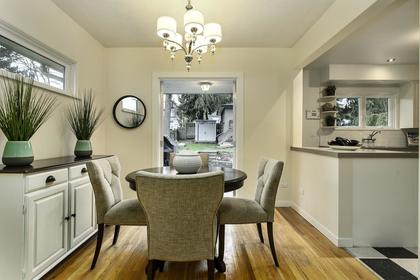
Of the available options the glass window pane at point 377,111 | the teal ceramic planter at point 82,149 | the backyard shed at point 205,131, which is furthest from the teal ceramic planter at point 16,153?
the glass window pane at point 377,111

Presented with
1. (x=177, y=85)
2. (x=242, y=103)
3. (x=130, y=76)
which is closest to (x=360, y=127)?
(x=242, y=103)

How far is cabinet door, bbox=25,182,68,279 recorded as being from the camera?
5.70ft

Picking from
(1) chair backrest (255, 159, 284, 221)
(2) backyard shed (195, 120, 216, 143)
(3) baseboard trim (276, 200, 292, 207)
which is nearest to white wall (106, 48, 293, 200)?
(3) baseboard trim (276, 200, 292, 207)

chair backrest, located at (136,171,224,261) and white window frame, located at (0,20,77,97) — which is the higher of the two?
white window frame, located at (0,20,77,97)

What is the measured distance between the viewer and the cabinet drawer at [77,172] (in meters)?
2.24

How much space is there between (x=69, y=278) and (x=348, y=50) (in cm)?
A: 406

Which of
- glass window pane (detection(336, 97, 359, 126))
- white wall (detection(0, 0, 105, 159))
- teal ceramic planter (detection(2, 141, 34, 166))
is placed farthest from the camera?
glass window pane (detection(336, 97, 359, 126))

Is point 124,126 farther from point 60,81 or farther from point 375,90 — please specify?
point 375,90

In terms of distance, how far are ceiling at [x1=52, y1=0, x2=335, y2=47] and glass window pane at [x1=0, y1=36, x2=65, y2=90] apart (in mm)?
644

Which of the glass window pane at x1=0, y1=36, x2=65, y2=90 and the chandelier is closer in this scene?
the chandelier

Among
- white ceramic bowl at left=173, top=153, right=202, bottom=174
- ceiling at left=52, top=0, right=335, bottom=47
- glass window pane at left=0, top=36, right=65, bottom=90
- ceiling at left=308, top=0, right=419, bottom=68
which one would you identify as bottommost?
white ceramic bowl at left=173, top=153, right=202, bottom=174

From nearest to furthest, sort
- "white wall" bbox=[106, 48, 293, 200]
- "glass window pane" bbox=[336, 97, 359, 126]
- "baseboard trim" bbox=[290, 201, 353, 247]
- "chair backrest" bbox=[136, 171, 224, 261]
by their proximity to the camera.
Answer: "chair backrest" bbox=[136, 171, 224, 261], "baseboard trim" bbox=[290, 201, 353, 247], "white wall" bbox=[106, 48, 293, 200], "glass window pane" bbox=[336, 97, 359, 126]

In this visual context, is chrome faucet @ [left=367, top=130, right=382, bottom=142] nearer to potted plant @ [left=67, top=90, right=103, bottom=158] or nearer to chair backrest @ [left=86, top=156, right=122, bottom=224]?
chair backrest @ [left=86, top=156, right=122, bottom=224]

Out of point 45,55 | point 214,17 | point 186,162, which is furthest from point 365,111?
point 45,55
